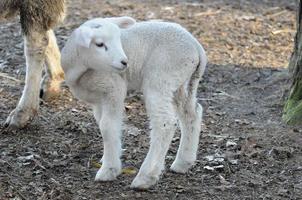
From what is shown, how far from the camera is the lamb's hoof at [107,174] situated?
5.02m

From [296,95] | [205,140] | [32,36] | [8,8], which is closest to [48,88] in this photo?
[32,36]

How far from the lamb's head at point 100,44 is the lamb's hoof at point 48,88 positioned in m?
2.00

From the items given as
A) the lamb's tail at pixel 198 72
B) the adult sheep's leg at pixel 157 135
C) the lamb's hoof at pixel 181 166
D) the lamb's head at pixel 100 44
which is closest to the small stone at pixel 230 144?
the lamb's hoof at pixel 181 166

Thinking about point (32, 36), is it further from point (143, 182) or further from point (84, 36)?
point (143, 182)

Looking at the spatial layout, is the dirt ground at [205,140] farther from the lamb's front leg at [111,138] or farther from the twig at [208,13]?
the twig at [208,13]

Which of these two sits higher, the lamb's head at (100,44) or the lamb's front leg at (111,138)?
the lamb's head at (100,44)

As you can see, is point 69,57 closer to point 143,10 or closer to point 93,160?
point 93,160

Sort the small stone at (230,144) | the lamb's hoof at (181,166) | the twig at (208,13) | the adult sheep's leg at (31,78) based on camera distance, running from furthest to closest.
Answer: the twig at (208,13) < the adult sheep's leg at (31,78) < the small stone at (230,144) < the lamb's hoof at (181,166)

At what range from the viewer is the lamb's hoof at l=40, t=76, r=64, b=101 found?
270 inches

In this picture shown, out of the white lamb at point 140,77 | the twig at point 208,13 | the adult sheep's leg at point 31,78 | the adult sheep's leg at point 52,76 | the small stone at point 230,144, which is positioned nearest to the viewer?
the white lamb at point 140,77

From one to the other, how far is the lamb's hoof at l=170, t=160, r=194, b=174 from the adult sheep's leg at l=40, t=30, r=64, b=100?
2010 mm

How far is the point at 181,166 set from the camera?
5242 millimetres

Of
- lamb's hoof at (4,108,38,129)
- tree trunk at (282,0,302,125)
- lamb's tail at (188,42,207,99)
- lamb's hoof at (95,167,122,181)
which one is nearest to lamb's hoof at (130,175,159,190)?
lamb's hoof at (95,167,122,181)

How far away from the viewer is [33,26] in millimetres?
6074
